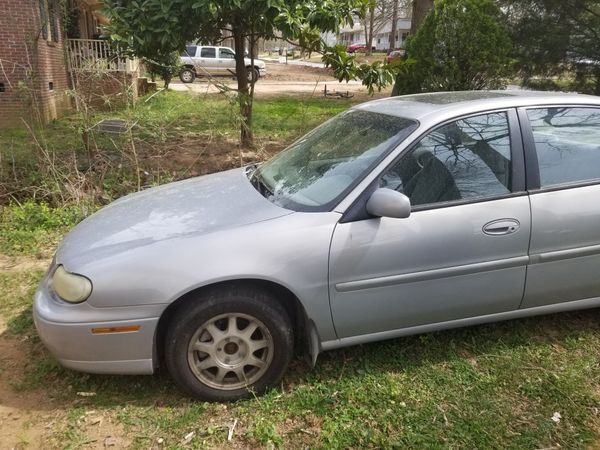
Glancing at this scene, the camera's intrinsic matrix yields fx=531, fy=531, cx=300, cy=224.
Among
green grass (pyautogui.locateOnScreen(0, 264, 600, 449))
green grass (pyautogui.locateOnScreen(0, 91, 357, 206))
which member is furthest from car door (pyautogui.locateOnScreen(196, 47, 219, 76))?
green grass (pyautogui.locateOnScreen(0, 264, 600, 449))

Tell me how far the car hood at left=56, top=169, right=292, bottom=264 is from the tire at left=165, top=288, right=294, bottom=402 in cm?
40

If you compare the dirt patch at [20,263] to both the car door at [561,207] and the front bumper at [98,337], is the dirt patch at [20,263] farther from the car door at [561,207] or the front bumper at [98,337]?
the car door at [561,207]

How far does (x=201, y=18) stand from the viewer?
6016mm

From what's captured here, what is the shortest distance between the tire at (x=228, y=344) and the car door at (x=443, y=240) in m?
0.35

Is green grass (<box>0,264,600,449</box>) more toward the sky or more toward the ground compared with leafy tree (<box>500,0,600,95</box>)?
more toward the ground

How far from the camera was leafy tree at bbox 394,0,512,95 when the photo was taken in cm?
722

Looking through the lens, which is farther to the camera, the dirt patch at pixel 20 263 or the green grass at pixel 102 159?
the green grass at pixel 102 159

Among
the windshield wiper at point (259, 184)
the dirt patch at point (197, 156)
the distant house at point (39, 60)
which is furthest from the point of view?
the dirt patch at point (197, 156)

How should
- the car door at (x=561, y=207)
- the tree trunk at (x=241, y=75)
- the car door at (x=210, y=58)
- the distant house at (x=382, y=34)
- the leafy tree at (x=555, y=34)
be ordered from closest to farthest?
the car door at (x=561, y=207)
the tree trunk at (x=241, y=75)
the leafy tree at (x=555, y=34)
the car door at (x=210, y=58)
the distant house at (x=382, y=34)

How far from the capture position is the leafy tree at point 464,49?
23.7ft

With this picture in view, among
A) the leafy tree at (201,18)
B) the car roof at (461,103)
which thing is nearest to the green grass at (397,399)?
the car roof at (461,103)

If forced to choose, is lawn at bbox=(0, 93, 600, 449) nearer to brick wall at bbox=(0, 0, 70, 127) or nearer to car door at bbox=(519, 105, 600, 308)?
car door at bbox=(519, 105, 600, 308)

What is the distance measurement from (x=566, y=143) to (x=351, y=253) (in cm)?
154

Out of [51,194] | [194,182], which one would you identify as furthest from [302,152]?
[51,194]
